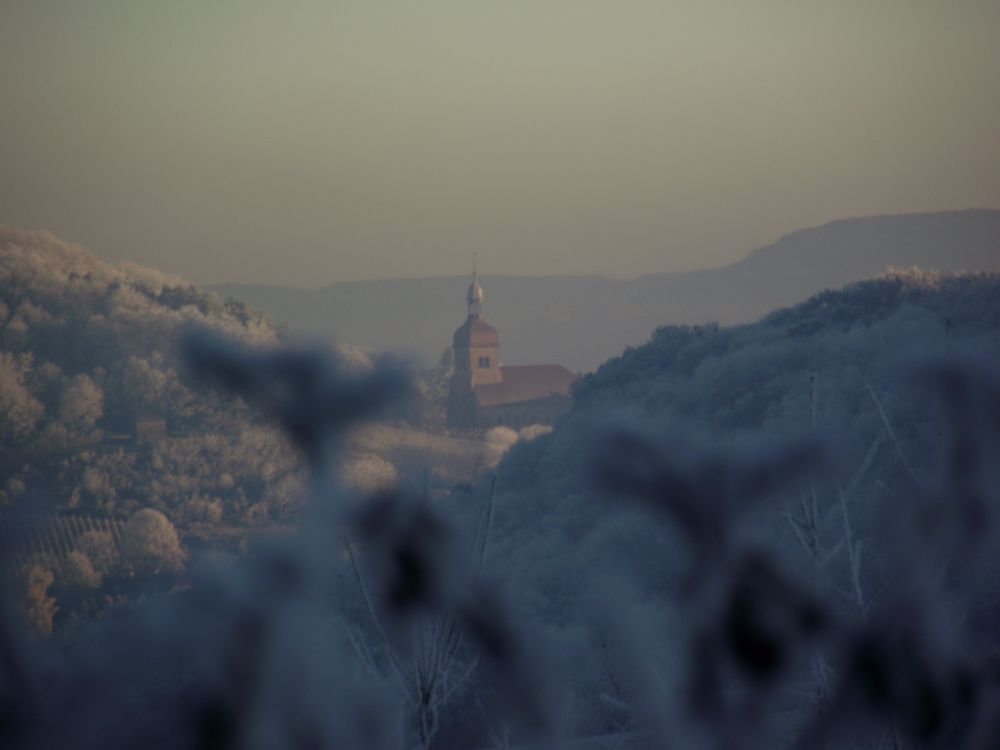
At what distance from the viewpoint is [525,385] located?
70000 millimetres

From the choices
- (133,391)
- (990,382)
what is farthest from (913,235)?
(990,382)

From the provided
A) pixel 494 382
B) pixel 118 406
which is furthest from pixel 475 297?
pixel 118 406

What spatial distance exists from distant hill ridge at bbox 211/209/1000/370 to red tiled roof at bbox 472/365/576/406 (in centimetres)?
537

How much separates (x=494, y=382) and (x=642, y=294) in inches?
910

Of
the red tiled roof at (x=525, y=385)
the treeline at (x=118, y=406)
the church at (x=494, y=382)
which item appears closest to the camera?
the treeline at (x=118, y=406)

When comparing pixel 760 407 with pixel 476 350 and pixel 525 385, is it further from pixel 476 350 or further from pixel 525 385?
pixel 476 350

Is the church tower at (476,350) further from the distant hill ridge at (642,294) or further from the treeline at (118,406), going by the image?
the treeline at (118,406)

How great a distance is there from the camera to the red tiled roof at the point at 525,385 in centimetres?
6409

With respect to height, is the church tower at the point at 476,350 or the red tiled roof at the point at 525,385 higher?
Answer: the church tower at the point at 476,350

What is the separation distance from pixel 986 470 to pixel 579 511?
43.6ft

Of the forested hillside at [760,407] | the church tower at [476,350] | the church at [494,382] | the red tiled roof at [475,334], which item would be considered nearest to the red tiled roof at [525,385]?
the church at [494,382]

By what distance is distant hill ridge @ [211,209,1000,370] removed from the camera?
29.7 m

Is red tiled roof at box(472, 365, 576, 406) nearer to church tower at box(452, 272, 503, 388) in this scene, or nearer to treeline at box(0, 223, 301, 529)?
church tower at box(452, 272, 503, 388)

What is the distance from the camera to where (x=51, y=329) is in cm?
3183
